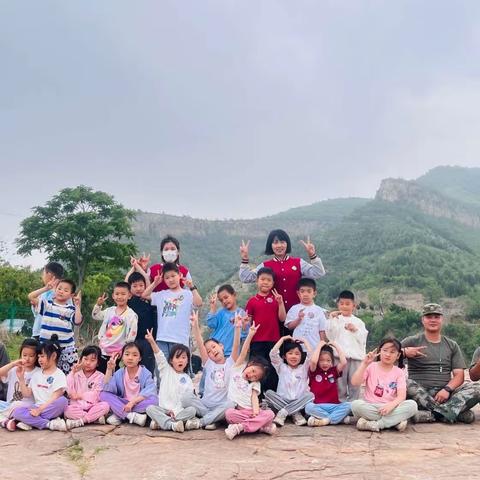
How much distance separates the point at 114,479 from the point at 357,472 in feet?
5.94

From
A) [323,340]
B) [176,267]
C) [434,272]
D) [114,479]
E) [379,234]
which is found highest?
[379,234]

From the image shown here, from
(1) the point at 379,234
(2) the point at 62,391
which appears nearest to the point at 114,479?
(2) the point at 62,391

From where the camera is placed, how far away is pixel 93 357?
5.89m

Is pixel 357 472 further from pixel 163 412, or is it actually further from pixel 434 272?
pixel 434 272

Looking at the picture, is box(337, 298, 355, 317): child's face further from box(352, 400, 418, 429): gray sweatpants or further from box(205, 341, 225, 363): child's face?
box(205, 341, 225, 363): child's face

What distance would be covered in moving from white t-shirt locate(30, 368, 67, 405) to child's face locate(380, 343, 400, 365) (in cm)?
325

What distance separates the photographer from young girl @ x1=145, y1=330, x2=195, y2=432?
17.6 feet

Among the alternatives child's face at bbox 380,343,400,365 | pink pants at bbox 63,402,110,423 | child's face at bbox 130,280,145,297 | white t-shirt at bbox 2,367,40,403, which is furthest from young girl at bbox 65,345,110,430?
child's face at bbox 380,343,400,365

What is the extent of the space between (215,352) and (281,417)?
37.1 inches

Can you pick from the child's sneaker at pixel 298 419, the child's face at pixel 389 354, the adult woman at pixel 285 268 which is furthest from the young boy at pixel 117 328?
the child's face at pixel 389 354

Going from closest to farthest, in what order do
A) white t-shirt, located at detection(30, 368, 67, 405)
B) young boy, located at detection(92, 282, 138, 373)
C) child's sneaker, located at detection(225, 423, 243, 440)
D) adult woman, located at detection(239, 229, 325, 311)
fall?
child's sneaker, located at detection(225, 423, 243, 440) → white t-shirt, located at detection(30, 368, 67, 405) → young boy, located at detection(92, 282, 138, 373) → adult woman, located at detection(239, 229, 325, 311)

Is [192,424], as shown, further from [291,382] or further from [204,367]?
[291,382]

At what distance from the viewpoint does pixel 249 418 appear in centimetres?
520

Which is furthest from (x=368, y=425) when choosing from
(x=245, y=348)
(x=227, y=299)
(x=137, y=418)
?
(x=137, y=418)
